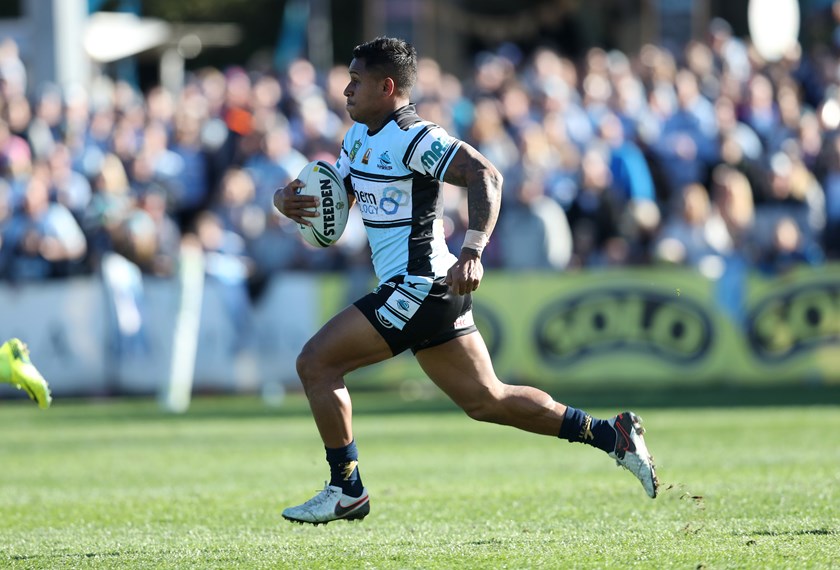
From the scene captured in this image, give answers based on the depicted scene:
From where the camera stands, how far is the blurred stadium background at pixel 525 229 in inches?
623

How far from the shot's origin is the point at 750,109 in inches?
683

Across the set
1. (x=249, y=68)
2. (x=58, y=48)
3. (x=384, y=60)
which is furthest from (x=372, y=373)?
(x=249, y=68)

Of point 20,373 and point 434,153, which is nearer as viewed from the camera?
point 434,153

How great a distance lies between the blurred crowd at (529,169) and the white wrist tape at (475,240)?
366 inches

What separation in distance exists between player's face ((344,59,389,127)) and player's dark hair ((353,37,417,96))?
0.04 metres

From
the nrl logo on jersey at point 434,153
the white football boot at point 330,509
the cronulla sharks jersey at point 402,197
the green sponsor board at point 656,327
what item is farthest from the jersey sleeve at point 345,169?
the green sponsor board at point 656,327

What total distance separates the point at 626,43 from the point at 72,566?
68.3 feet

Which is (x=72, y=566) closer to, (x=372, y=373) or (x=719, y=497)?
(x=719, y=497)

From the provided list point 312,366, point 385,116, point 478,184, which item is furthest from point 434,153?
point 312,366

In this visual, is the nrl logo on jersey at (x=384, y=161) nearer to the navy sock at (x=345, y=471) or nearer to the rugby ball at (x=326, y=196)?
the rugby ball at (x=326, y=196)

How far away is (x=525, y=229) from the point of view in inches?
640

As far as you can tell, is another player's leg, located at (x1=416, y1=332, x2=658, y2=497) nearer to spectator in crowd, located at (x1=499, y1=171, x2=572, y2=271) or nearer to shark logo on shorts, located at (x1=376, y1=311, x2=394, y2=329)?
shark logo on shorts, located at (x1=376, y1=311, x2=394, y2=329)

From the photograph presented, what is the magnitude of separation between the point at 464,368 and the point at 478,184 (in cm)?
99

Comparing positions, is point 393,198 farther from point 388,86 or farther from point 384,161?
point 388,86
